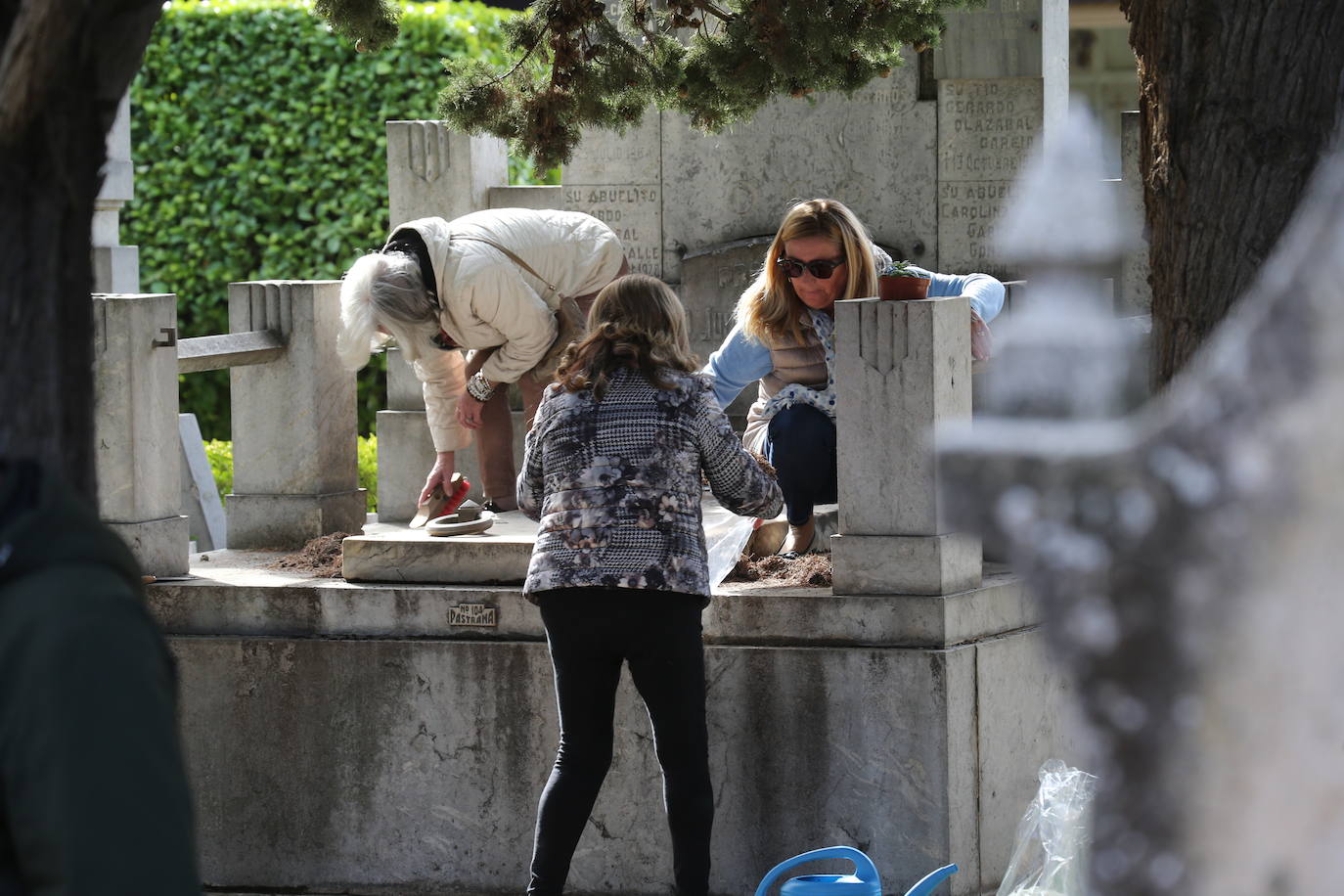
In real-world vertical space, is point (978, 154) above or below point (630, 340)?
above

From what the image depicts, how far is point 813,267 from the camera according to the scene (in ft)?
20.0

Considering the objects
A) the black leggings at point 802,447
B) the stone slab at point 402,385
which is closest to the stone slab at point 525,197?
the stone slab at point 402,385

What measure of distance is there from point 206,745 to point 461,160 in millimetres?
3154

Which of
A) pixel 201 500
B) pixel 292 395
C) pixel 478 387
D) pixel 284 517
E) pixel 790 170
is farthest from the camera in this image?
pixel 201 500

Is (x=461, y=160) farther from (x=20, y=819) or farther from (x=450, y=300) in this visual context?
(x=20, y=819)

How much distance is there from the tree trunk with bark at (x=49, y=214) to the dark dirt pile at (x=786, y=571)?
379 cm

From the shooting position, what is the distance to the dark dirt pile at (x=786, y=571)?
20.2 ft

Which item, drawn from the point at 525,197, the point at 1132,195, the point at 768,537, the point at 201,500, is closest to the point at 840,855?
the point at 768,537

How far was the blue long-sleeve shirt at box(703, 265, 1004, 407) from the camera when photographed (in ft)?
20.7

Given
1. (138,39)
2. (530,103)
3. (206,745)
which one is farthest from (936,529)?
(138,39)

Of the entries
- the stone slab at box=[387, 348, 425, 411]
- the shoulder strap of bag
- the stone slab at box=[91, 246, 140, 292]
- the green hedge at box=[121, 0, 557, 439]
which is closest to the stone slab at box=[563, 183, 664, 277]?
the stone slab at box=[387, 348, 425, 411]

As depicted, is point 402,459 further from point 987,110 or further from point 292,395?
point 987,110

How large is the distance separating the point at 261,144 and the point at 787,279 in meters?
8.88

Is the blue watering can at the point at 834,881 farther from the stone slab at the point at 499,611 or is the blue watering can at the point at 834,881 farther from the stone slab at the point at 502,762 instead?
the stone slab at the point at 499,611
